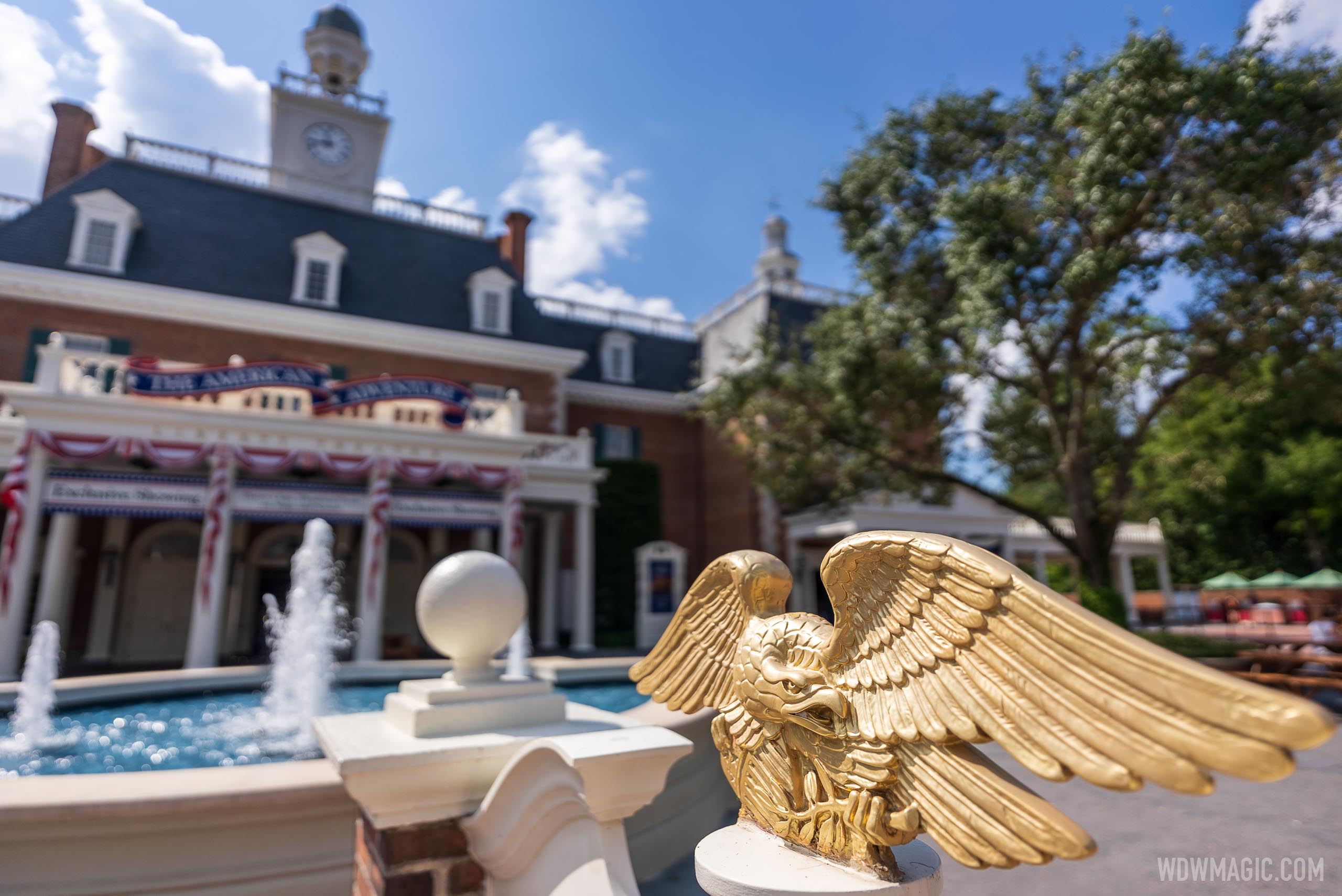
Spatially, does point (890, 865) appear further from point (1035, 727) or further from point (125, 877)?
point (125, 877)

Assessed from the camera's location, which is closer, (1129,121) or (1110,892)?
(1110,892)

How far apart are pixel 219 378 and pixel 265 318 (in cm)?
513

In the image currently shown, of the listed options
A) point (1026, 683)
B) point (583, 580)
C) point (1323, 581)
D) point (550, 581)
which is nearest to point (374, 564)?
point (583, 580)

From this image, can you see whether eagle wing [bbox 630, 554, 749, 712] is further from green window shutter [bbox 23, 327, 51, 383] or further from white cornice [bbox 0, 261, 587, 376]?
green window shutter [bbox 23, 327, 51, 383]

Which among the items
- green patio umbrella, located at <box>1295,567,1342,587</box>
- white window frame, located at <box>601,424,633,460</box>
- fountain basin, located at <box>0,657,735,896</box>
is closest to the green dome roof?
white window frame, located at <box>601,424,633,460</box>

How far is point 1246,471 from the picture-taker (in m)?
33.8

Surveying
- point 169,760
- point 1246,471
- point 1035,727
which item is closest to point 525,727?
point 1035,727

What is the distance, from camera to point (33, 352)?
16.2 meters

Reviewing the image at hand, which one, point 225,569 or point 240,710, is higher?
point 225,569

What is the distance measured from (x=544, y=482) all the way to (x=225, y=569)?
729cm

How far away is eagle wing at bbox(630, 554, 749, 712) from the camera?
227 cm

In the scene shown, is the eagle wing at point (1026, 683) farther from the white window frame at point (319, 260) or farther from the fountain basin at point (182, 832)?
the white window frame at point (319, 260)

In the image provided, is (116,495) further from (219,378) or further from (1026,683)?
(1026,683)

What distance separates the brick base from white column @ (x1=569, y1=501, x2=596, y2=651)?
15.6 m
